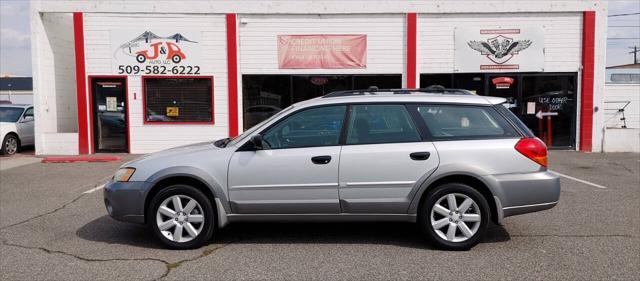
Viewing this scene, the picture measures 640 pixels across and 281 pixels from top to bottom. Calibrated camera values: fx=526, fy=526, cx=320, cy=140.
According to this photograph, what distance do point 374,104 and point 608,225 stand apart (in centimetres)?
324

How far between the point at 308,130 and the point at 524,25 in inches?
412

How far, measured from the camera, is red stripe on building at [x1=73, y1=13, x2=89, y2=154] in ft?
45.0

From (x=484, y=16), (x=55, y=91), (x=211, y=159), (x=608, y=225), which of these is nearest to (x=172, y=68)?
(x=55, y=91)

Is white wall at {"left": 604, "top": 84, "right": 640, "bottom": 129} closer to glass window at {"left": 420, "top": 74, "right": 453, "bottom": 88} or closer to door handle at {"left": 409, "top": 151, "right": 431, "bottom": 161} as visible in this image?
glass window at {"left": 420, "top": 74, "right": 453, "bottom": 88}

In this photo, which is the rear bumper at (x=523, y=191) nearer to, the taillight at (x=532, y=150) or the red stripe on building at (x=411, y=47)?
the taillight at (x=532, y=150)

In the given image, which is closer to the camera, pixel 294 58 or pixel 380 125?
pixel 380 125

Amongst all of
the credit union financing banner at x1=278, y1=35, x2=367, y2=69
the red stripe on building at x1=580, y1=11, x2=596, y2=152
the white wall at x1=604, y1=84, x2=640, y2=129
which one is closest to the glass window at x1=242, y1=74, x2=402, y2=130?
the credit union financing banner at x1=278, y1=35, x2=367, y2=69

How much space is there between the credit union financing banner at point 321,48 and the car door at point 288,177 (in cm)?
884

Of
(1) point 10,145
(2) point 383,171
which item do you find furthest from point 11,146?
(2) point 383,171

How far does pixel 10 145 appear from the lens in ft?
46.7

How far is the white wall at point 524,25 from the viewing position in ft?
45.3

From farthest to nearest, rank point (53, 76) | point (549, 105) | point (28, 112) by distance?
point (28, 112) → point (53, 76) → point (549, 105)

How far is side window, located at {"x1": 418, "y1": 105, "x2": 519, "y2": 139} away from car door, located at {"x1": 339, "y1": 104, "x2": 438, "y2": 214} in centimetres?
24

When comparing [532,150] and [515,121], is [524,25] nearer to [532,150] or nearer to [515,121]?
[515,121]
